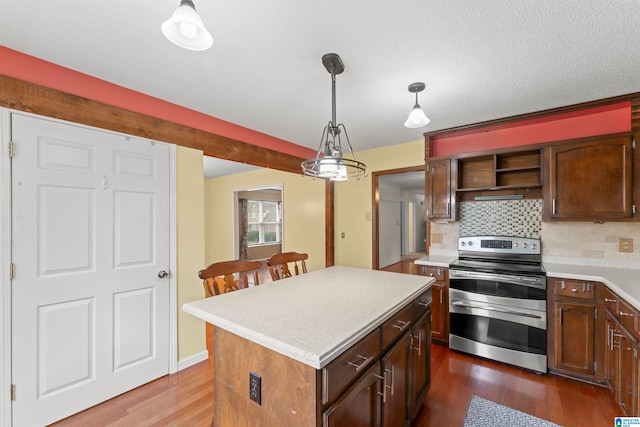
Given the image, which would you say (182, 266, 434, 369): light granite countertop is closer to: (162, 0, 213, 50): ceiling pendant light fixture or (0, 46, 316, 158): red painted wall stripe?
(162, 0, 213, 50): ceiling pendant light fixture

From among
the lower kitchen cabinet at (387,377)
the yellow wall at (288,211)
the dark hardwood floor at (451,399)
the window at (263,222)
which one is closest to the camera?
the lower kitchen cabinet at (387,377)

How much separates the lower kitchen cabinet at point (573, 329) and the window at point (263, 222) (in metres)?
6.85

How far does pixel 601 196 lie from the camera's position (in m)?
2.40

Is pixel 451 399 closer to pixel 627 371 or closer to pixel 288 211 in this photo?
pixel 627 371

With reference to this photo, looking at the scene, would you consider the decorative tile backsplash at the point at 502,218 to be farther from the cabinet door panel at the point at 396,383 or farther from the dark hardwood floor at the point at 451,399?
the cabinet door panel at the point at 396,383

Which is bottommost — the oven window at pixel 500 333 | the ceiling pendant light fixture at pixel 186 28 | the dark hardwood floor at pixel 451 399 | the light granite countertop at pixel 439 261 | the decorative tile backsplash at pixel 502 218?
the dark hardwood floor at pixel 451 399

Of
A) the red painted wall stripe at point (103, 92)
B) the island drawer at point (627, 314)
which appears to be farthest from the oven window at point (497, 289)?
the red painted wall stripe at point (103, 92)

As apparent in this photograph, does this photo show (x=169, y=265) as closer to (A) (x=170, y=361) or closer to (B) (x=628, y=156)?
(A) (x=170, y=361)

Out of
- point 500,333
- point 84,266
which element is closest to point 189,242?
point 84,266

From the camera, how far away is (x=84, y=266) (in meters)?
2.00

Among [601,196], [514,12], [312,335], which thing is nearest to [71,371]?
[312,335]

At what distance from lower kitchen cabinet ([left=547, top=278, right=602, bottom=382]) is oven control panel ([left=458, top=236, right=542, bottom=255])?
573mm

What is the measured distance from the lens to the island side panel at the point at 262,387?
3.25ft

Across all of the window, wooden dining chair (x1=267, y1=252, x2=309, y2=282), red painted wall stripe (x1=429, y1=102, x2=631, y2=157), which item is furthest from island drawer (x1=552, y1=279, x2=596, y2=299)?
the window
